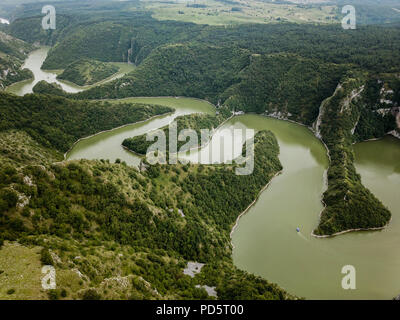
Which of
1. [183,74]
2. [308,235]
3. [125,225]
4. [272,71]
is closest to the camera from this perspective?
[125,225]

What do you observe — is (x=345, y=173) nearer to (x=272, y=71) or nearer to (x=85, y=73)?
(x=272, y=71)

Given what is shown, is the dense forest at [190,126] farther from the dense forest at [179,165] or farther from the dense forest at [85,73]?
the dense forest at [85,73]

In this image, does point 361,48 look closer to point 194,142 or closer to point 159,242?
point 194,142

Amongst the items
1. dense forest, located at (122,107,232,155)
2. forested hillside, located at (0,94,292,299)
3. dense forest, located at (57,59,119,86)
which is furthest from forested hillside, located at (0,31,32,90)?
forested hillside, located at (0,94,292,299)

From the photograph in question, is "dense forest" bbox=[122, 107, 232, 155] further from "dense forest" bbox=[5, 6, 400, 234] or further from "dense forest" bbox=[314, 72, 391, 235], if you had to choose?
"dense forest" bbox=[314, 72, 391, 235]

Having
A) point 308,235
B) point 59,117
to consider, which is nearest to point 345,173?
point 308,235

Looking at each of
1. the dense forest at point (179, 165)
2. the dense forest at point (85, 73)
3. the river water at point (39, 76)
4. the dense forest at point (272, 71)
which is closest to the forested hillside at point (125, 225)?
the dense forest at point (179, 165)

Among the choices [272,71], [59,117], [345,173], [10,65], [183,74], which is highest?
[10,65]

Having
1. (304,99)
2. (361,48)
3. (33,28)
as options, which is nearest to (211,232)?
(304,99)
